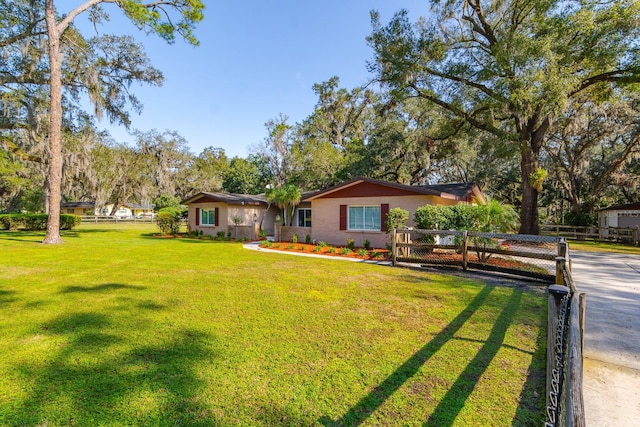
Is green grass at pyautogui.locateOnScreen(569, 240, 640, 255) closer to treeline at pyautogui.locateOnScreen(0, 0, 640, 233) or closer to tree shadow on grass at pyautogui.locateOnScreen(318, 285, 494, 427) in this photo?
treeline at pyautogui.locateOnScreen(0, 0, 640, 233)

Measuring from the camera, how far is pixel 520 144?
51.4 feet

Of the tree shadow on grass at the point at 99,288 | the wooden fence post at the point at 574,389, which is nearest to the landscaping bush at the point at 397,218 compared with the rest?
the tree shadow on grass at the point at 99,288

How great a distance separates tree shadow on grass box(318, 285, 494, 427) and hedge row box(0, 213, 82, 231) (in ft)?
86.2

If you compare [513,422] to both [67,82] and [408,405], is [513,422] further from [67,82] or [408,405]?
[67,82]

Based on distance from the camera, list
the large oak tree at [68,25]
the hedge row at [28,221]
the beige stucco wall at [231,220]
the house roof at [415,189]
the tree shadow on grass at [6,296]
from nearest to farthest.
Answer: the tree shadow on grass at [6,296], the house roof at [415,189], the large oak tree at [68,25], the beige stucco wall at [231,220], the hedge row at [28,221]

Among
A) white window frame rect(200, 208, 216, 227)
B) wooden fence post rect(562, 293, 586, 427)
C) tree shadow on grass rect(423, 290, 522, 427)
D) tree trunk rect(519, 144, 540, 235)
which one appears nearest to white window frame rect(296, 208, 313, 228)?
white window frame rect(200, 208, 216, 227)

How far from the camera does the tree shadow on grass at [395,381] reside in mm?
2418

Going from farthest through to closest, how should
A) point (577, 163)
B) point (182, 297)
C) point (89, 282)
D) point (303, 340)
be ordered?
point (577, 163) → point (89, 282) → point (182, 297) → point (303, 340)

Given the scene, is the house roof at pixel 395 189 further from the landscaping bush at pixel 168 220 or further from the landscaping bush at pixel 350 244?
the landscaping bush at pixel 350 244

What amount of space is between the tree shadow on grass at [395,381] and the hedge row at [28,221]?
2628cm

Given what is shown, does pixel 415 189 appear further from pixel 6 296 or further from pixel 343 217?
pixel 6 296

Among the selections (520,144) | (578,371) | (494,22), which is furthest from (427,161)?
(578,371)

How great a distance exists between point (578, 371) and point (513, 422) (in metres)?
1.30

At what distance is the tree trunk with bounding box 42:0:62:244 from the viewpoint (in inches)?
510
